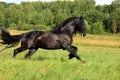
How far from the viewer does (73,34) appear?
1380cm

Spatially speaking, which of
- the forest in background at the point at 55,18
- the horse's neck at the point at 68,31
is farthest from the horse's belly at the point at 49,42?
the forest in background at the point at 55,18

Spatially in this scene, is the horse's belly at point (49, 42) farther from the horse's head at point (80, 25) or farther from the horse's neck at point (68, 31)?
the horse's head at point (80, 25)

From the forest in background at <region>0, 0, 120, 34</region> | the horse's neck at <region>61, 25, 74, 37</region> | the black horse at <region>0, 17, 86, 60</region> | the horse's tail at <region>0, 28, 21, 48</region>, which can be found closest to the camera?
the black horse at <region>0, 17, 86, 60</region>

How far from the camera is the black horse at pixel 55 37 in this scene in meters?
13.5

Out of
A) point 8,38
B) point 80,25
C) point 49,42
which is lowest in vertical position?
point 49,42

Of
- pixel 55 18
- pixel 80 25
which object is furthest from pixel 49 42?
pixel 55 18

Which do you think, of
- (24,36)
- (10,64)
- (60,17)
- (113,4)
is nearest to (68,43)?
(24,36)

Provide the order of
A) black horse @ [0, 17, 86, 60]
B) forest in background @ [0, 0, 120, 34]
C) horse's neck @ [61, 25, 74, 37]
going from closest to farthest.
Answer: black horse @ [0, 17, 86, 60], horse's neck @ [61, 25, 74, 37], forest in background @ [0, 0, 120, 34]

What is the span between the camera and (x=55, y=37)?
13.5 meters

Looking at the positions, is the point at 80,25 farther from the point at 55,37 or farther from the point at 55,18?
the point at 55,18

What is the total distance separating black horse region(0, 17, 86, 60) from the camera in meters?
13.5

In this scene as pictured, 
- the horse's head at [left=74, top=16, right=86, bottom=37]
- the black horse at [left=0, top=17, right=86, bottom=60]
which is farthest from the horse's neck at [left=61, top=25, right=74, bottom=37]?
the horse's head at [left=74, top=16, right=86, bottom=37]

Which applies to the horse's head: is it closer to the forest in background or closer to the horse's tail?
the horse's tail

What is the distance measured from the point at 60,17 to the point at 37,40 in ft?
334
